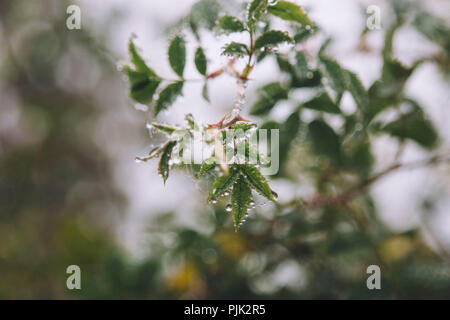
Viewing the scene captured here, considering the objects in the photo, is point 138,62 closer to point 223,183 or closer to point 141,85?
point 141,85

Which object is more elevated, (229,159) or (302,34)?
(302,34)

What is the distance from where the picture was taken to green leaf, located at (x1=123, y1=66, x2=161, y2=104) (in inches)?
30.5

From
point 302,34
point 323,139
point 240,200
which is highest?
point 302,34

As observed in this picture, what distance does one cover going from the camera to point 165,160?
1.91 ft

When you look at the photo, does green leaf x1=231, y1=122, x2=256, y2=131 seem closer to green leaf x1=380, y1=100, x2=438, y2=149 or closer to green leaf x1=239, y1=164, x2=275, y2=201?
green leaf x1=239, y1=164, x2=275, y2=201

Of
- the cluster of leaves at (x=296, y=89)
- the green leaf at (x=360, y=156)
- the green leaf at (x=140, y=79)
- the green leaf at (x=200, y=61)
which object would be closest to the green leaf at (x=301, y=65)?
the cluster of leaves at (x=296, y=89)

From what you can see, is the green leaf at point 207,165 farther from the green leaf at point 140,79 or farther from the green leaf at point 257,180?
the green leaf at point 140,79

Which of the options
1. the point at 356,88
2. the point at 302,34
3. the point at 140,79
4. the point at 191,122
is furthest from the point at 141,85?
the point at 356,88

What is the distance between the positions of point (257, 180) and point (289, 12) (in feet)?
1.14

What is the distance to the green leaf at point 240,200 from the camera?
59 centimetres

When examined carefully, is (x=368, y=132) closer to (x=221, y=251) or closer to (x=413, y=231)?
(x=413, y=231)

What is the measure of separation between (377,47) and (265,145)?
0.70 meters

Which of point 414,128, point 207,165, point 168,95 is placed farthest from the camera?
point 414,128

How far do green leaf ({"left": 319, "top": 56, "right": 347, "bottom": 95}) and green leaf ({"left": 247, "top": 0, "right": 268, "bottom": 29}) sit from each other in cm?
25
